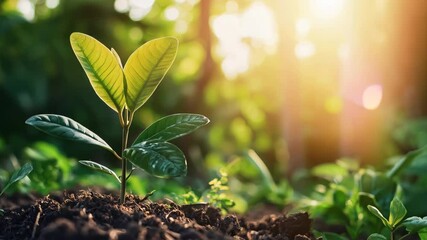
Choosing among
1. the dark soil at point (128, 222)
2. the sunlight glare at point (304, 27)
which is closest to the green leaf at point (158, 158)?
the dark soil at point (128, 222)

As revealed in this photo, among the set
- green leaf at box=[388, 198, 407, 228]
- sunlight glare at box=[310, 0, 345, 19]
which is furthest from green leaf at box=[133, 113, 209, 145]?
sunlight glare at box=[310, 0, 345, 19]

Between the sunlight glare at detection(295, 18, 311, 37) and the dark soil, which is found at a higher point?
the dark soil

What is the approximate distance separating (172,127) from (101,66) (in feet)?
1.10

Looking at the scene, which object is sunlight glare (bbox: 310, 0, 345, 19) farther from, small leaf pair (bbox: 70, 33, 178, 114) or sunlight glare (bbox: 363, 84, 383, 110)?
small leaf pair (bbox: 70, 33, 178, 114)

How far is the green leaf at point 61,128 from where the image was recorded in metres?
1.97

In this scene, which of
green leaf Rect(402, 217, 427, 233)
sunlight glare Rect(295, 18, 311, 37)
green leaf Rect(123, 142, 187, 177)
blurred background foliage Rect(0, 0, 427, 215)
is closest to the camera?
green leaf Rect(123, 142, 187, 177)

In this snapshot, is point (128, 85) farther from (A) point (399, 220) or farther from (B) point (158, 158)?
(A) point (399, 220)

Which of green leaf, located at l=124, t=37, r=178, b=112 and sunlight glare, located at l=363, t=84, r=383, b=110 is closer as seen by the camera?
green leaf, located at l=124, t=37, r=178, b=112

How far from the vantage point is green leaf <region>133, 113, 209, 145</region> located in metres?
2.07

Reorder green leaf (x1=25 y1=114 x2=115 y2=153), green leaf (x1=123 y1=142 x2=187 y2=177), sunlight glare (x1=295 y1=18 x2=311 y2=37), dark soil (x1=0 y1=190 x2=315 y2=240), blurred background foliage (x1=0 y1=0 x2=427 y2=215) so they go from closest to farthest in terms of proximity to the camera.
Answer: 1. dark soil (x1=0 y1=190 x2=315 y2=240)
2. green leaf (x1=123 y1=142 x2=187 y2=177)
3. green leaf (x1=25 y1=114 x2=115 y2=153)
4. blurred background foliage (x1=0 y1=0 x2=427 y2=215)
5. sunlight glare (x1=295 y1=18 x2=311 y2=37)

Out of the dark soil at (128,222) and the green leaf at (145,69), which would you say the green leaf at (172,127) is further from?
the dark soil at (128,222)

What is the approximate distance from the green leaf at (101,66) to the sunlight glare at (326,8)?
6.10m

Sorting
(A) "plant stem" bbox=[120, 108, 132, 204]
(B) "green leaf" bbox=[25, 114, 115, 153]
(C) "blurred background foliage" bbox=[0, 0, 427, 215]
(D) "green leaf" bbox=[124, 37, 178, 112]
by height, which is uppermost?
(D) "green leaf" bbox=[124, 37, 178, 112]

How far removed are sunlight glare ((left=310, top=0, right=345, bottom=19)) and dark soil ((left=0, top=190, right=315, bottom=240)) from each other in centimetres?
591
